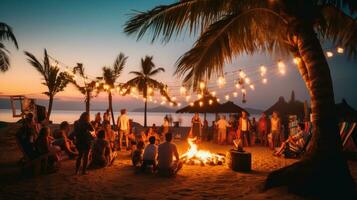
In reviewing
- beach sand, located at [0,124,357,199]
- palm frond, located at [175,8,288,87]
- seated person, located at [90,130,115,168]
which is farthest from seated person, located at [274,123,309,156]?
seated person, located at [90,130,115,168]

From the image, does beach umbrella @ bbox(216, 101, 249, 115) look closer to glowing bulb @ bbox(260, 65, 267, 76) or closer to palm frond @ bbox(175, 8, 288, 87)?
glowing bulb @ bbox(260, 65, 267, 76)

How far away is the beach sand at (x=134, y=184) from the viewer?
505 centimetres

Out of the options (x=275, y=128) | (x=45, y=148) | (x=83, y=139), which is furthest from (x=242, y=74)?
(x=45, y=148)

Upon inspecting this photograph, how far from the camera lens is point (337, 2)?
426 centimetres

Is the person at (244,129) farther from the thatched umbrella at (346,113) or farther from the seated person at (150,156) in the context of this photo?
the thatched umbrella at (346,113)

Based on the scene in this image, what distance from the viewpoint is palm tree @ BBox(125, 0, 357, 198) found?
4566mm

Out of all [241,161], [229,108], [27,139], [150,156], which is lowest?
[241,161]

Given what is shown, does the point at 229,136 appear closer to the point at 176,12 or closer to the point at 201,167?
the point at 201,167

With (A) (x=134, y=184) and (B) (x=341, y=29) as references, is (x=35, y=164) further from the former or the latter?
→ (B) (x=341, y=29)

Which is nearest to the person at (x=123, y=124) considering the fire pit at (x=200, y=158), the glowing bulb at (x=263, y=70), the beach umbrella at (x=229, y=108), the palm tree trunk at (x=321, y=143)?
the fire pit at (x=200, y=158)

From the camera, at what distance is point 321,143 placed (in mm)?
4629

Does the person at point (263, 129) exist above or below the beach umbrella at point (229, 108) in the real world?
below

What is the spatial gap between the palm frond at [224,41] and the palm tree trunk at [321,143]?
1130 millimetres

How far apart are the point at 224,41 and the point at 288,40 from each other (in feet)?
4.33
